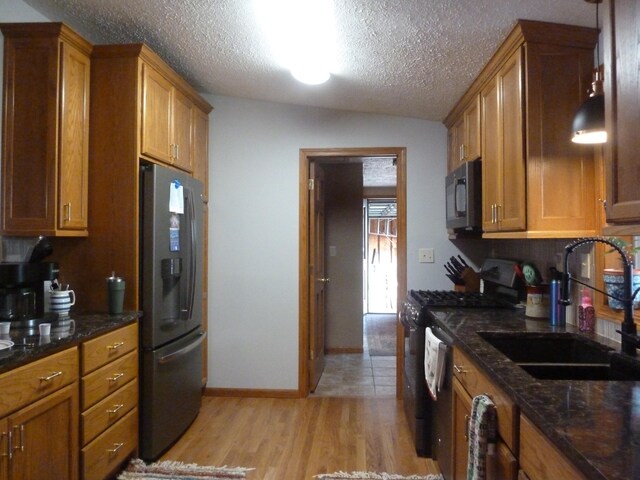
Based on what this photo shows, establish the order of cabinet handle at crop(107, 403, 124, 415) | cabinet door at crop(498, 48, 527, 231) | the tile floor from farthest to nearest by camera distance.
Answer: the tile floor < cabinet handle at crop(107, 403, 124, 415) < cabinet door at crop(498, 48, 527, 231)

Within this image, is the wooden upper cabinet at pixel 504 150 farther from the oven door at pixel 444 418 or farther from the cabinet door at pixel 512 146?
the oven door at pixel 444 418

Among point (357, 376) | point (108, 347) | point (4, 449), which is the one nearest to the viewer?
point (4, 449)

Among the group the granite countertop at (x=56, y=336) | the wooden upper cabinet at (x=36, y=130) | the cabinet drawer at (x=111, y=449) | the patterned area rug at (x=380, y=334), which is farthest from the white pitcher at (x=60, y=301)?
the patterned area rug at (x=380, y=334)

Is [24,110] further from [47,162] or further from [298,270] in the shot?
[298,270]

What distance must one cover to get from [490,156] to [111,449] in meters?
2.42

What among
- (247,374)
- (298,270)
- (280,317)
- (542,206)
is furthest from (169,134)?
(542,206)

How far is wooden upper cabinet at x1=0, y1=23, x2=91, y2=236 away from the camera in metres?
2.08

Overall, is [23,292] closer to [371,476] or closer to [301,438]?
[301,438]

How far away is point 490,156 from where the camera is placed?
2273 millimetres

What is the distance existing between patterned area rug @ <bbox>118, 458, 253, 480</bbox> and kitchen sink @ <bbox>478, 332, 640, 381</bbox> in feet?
4.96

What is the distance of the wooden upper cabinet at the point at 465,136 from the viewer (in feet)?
8.29

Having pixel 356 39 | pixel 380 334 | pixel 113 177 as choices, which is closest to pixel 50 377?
pixel 113 177

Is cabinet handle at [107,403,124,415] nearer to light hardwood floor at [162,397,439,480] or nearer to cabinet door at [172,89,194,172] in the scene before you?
light hardwood floor at [162,397,439,480]

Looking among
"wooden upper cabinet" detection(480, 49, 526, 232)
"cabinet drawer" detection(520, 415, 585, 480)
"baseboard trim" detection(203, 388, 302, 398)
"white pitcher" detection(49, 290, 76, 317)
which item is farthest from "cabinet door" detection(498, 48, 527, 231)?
"white pitcher" detection(49, 290, 76, 317)
